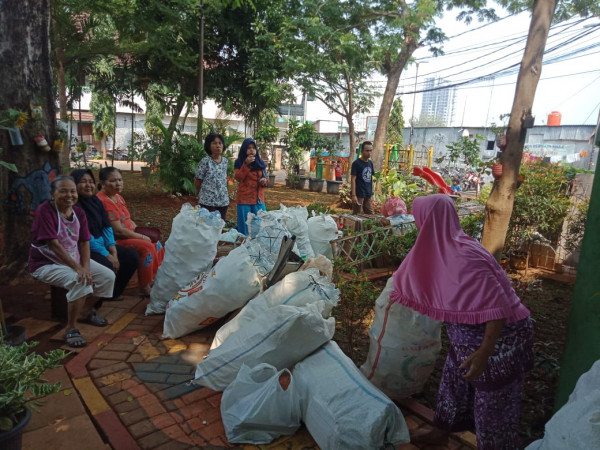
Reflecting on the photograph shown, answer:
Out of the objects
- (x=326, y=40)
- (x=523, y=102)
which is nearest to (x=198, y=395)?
(x=523, y=102)

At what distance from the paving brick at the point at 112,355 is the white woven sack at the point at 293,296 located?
73 centimetres

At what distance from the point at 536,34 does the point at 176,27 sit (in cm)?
855

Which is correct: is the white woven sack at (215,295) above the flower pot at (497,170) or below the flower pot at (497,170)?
below

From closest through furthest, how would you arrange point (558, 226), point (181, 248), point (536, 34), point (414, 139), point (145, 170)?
1. point (181, 248)
2. point (536, 34)
3. point (558, 226)
4. point (145, 170)
5. point (414, 139)

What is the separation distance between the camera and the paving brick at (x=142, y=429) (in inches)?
83.7

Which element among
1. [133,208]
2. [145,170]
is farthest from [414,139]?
[133,208]

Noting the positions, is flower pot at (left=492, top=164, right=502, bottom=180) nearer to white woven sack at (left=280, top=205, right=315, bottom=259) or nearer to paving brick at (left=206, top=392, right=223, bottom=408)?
white woven sack at (left=280, top=205, right=315, bottom=259)

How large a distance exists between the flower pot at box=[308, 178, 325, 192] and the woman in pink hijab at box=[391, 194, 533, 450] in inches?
533

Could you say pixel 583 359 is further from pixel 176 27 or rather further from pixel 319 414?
pixel 176 27

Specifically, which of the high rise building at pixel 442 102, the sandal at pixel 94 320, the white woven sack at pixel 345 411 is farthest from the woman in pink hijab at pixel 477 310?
the high rise building at pixel 442 102

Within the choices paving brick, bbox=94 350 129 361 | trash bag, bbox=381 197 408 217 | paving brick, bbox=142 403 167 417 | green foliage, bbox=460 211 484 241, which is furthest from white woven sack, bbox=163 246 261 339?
green foliage, bbox=460 211 484 241

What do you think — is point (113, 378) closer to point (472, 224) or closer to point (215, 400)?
point (215, 400)

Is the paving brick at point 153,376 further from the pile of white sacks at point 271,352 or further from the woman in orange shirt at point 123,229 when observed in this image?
the woman in orange shirt at point 123,229

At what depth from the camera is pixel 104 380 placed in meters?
2.60
